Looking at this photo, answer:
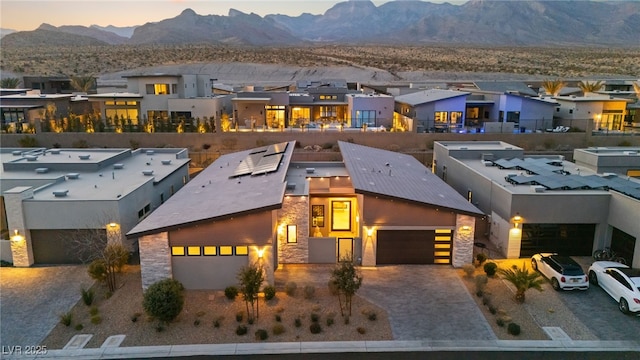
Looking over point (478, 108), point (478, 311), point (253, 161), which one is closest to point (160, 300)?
point (478, 311)

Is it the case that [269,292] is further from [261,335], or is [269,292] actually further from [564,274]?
[564,274]

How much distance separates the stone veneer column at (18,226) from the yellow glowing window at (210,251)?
8.81 meters

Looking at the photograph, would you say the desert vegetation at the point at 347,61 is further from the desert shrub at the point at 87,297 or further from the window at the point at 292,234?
the desert shrub at the point at 87,297

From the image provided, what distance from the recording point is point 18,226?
21250 mm

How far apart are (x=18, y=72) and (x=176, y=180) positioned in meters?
85.2

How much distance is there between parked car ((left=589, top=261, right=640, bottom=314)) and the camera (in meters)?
17.0

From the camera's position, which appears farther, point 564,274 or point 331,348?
point 564,274

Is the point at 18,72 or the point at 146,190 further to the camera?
the point at 18,72

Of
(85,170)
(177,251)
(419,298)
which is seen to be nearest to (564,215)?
(419,298)

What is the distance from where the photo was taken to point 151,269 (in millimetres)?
18781

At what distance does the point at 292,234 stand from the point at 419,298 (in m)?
A: 6.31

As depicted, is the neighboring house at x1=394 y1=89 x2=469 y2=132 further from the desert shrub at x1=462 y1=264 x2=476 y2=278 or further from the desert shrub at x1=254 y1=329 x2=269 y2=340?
the desert shrub at x1=254 y1=329 x2=269 y2=340

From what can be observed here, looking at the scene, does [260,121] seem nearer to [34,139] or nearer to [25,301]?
[34,139]

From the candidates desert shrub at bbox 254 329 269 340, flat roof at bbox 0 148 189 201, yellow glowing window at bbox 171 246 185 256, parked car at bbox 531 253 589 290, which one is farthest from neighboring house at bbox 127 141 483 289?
flat roof at bbox 0 148 189 201
